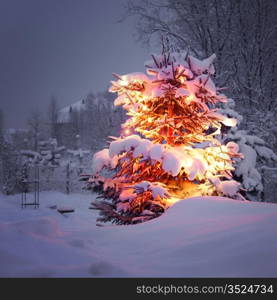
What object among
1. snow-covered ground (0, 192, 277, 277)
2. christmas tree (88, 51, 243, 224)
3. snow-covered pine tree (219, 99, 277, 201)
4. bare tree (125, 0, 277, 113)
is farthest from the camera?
bare tree (125, 0, 277, 113)

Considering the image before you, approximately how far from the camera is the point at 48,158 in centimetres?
2730

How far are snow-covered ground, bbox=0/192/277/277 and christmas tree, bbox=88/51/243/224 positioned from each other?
5.57ft

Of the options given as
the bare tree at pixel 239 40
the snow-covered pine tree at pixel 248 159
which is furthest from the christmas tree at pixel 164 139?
the bare tree at pixel 239 40

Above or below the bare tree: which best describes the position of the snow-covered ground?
below

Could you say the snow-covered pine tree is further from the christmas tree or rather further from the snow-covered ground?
the snow-covered ground

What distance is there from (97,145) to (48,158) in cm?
627

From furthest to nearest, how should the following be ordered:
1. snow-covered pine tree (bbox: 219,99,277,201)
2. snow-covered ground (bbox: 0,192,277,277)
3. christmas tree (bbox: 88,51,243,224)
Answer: snow-covered pine tree (bbox: 219,99,277,201), christmas tree (bbox: 88,51,243,224), snow-covered ground (bbox: 0,192,277,277)

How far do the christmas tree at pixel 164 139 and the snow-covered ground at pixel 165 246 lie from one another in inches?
66.8

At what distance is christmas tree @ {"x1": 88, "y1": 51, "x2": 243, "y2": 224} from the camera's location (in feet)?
18.2

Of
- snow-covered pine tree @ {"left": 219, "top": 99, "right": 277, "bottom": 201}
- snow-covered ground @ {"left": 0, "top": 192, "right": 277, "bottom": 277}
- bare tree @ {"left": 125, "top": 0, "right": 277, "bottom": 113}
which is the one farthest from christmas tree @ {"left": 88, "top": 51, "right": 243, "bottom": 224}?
bare tree @ {"left": 125, "top": 0, "right": 277, "bottom": 113}

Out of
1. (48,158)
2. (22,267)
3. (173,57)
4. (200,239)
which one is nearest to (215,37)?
(173,57)

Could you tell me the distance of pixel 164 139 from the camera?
20.2 ft

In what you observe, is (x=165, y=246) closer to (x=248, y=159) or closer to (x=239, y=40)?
(x=248, y=159)

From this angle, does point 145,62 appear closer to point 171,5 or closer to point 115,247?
point 115,247
